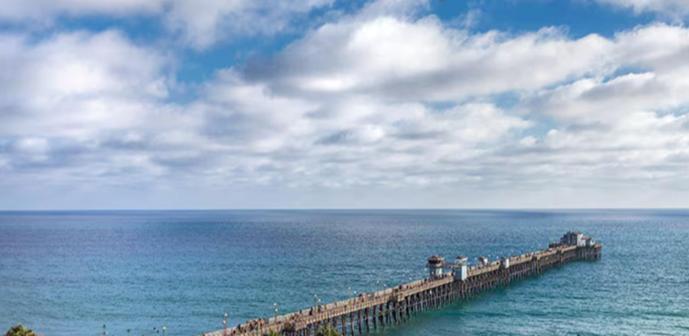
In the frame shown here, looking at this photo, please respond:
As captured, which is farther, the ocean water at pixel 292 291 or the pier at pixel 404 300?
the ocean water at pixel 292 291

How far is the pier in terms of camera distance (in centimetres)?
5795

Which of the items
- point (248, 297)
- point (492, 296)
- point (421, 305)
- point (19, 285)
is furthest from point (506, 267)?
point (19, 285)

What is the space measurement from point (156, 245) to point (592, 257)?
400 feet

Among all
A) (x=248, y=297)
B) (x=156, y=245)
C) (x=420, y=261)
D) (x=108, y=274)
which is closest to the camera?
(x=248, y=297)

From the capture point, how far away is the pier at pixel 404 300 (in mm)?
57947

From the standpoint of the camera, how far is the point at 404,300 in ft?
247

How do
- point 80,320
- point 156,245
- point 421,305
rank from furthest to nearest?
point 156,245 < point 421,305 < point 80,320

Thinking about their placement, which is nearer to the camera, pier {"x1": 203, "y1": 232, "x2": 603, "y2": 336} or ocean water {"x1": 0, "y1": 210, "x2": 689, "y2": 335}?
pier {"x1": 203, "y1": 232, "x2": 603, "y2": 336}

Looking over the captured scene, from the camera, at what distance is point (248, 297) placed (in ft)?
278

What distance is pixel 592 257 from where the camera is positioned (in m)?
135

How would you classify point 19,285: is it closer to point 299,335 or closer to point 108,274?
point 108,274

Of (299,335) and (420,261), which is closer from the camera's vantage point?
(299,335)

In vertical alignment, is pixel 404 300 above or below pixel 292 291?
above

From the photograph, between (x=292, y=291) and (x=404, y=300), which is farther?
(x=292, y=291)
